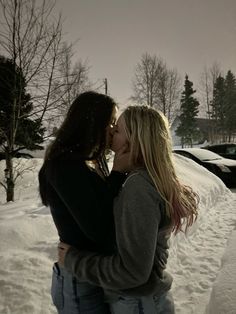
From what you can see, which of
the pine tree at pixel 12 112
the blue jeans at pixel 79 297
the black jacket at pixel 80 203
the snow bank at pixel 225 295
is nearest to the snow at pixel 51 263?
the snow bank at pixel 225 295

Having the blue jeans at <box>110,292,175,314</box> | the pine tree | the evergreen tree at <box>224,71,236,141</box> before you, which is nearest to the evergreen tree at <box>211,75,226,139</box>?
the evergreen tree at <box>224,71,236,141</box>

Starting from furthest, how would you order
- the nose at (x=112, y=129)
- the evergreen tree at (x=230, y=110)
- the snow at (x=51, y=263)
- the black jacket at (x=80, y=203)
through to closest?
1. the evergreen tree at (x=230, y=110)
2. the snow at (x=51, y=263)
3. the nose at (x=112, y=129)
4. the black jacket at (x=80, y=203)

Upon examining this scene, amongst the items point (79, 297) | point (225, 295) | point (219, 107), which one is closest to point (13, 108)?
point (225, 295)

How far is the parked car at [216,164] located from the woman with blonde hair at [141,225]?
1107 cm

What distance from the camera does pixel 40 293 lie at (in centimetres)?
343

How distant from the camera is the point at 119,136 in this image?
1.67 m

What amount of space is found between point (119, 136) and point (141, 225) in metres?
0.51

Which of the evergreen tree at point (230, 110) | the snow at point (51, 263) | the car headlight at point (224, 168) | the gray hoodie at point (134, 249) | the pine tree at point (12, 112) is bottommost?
the snow at point (51, 263)

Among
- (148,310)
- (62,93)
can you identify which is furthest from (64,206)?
(62,93)

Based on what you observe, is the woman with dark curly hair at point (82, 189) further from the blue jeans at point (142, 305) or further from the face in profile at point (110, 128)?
the blue jeans at point (142, 305)

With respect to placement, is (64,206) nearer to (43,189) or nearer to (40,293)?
(43,189)

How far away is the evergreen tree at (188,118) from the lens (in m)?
42.4

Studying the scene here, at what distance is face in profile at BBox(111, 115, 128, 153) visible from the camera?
1.63 m

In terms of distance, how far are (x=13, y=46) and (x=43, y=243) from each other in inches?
193
